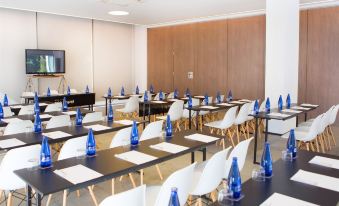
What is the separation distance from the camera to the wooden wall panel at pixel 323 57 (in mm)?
7957

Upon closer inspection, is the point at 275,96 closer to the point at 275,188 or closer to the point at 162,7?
the point at 162,7

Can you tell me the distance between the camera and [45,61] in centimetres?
975

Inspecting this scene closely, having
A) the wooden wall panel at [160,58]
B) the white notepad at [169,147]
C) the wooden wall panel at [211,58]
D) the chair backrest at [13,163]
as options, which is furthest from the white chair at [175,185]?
the wooden wall panel at [160,58]

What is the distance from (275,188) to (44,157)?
1.70 metres

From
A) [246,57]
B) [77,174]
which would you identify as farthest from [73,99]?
[77,174]

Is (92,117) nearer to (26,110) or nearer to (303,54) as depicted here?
(26,110)

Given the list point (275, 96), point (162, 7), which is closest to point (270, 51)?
point (275, 96)

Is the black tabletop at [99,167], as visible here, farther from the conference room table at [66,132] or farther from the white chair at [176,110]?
the white chair at [176,110]

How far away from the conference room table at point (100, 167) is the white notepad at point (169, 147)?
1.2 inches

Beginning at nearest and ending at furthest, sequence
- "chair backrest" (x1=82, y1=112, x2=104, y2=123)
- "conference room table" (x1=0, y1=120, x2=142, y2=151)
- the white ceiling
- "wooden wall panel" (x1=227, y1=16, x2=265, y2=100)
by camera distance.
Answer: "conference room table" (x1=0, y1=120, x2=142, y2=151)
"chair backrest" (x1=82, y1=112, x2=104, y2=123)
the white ceiling
"wooden wall panel" (x1=227, y1=16, x2=265, y2=100)

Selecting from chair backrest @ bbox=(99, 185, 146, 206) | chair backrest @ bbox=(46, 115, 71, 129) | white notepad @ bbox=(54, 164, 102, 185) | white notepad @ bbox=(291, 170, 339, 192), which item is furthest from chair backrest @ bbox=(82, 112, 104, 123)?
white notepad @ bbox=(291, 170, 339, 192)

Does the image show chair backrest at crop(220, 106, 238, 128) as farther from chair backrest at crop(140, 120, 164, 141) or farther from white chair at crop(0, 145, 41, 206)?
white chair at crop(0, 145, 41, 206)

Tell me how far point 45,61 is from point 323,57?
7.98m

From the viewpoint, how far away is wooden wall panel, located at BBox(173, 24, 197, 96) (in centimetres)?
1109
